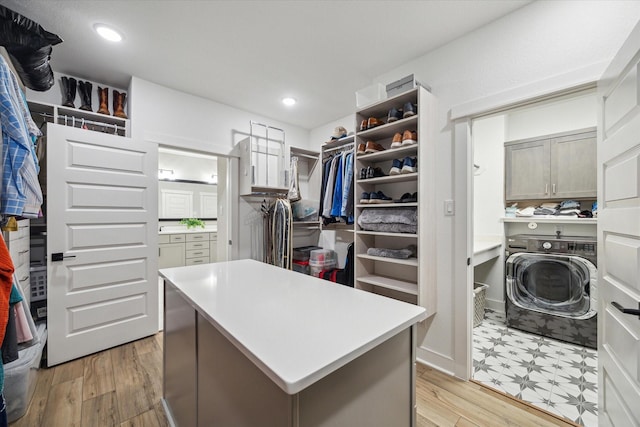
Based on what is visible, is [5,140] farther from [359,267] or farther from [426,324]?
[426,324]

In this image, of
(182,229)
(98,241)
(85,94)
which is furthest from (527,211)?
(182,229)

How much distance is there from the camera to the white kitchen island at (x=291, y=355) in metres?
0.66

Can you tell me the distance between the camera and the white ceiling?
1698 mm

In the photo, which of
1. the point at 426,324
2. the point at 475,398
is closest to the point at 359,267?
the point at 426,324

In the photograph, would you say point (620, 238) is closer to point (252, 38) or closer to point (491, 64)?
point (491, 64)

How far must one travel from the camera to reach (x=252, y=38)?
6.58 ft

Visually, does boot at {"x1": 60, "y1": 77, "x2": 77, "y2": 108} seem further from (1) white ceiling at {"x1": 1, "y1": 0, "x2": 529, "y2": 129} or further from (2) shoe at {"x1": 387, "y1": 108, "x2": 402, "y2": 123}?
(2) shoe at {"x1": 387, "y1": 108, "x2": 402, "y2": 123}

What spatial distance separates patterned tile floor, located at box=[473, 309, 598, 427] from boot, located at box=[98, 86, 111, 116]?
3.98 metres

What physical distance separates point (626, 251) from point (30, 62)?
3.46m

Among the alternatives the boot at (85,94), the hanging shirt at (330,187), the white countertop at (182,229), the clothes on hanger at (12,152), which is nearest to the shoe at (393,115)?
the hanging shirt at (330,187)

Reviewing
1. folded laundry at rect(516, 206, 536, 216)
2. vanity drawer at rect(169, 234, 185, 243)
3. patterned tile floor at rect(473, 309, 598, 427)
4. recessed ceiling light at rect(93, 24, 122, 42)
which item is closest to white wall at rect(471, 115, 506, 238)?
folded laundry at rect(516, 206, 536, 216)

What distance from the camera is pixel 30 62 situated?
5.69 feet

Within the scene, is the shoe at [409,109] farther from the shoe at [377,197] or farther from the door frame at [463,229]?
the shoe at [377,197]

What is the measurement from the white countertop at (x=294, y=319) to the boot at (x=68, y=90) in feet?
6.91
